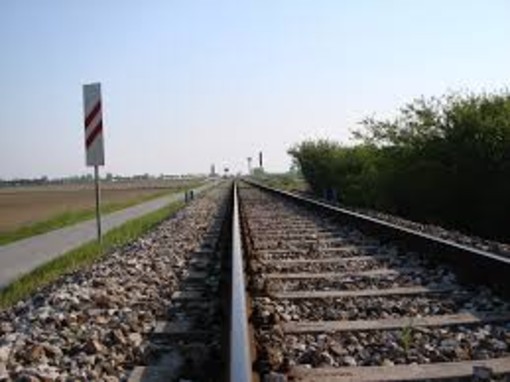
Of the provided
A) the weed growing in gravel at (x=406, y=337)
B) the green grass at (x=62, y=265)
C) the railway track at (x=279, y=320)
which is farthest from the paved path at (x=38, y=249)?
the weed growing in gravel at (x=406, y=337)

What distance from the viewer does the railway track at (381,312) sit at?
4828 mm

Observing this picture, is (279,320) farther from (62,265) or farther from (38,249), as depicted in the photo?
(38,249)

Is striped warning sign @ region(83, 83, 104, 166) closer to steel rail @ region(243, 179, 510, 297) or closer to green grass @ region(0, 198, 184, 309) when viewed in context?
green grass @ region(0, 198, 184, 309)

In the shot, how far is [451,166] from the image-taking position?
1792cm

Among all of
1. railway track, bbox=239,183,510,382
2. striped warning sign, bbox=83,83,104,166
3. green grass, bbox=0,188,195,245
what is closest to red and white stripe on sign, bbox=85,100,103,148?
striped warning sign, bbox=83,83,104,166

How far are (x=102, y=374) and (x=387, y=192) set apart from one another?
18100mm

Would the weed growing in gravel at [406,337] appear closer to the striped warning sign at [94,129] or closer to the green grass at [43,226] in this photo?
the striped warning sign at [94,129]

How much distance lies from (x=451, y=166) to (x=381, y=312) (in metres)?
11.8

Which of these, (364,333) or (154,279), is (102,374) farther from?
(154,279)

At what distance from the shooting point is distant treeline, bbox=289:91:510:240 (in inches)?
640

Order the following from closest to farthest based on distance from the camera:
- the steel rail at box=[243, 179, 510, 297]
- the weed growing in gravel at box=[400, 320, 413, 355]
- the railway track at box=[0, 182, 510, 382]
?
the railway track at box=[0, 182, 510, 382] → the weed growing in gravel at box=[400, 320, 413, 355] → the steel rail at box=[243, 179, 510, 297]

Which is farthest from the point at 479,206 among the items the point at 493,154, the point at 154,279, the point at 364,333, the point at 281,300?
the point at 364,333

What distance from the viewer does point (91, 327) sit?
22.2 ft

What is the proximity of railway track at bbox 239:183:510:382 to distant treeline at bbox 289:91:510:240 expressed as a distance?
5170 millimetres
